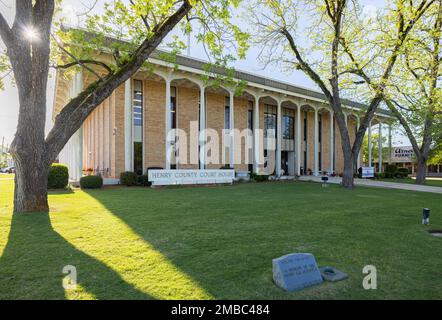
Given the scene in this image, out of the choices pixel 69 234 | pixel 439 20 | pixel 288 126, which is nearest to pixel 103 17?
pixel 69 234

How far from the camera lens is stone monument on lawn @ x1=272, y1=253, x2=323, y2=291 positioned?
345 centimetres

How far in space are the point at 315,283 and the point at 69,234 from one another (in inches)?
190

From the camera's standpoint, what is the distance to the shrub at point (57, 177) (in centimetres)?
1476

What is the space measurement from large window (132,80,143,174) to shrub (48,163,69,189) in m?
6.47

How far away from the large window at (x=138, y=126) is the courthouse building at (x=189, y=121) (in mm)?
74

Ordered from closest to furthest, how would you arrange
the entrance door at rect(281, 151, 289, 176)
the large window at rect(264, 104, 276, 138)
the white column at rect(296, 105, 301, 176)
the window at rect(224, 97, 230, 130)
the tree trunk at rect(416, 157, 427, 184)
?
the tree trunk at rect(416, 157, 427, 184) → the window at rect(224, 97, 230, 130) → the white column at rect(296, 105, 301, 176) → the large window at rect(264, 104, 276, 138) → the entrance door at rect(281, 151, 289, 176)

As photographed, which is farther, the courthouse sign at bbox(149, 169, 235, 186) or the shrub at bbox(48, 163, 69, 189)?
the courthouse sign at bbox(149, 169, 235, 186)

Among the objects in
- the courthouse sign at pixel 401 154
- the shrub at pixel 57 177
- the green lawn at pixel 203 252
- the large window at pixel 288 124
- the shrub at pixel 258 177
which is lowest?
the green lawn at pixel 203 252

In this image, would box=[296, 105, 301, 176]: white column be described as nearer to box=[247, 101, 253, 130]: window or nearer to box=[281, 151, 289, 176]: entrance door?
box=[281, 151, 289, 176]: entrance door

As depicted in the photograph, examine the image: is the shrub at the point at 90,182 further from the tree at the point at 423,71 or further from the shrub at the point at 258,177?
the tree at the point at 423,71

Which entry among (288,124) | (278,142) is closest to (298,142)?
(278,142)

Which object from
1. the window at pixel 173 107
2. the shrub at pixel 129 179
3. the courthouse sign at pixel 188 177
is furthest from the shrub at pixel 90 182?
the window at pixel 173 107

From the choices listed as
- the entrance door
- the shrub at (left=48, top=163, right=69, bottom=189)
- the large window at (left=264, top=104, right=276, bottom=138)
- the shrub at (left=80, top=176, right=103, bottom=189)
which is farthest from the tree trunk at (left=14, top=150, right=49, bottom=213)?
the entrance door

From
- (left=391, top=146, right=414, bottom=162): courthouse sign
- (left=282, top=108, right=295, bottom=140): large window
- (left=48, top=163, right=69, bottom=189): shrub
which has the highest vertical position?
(left=282, top=108, right=295, bottom=140): large window
